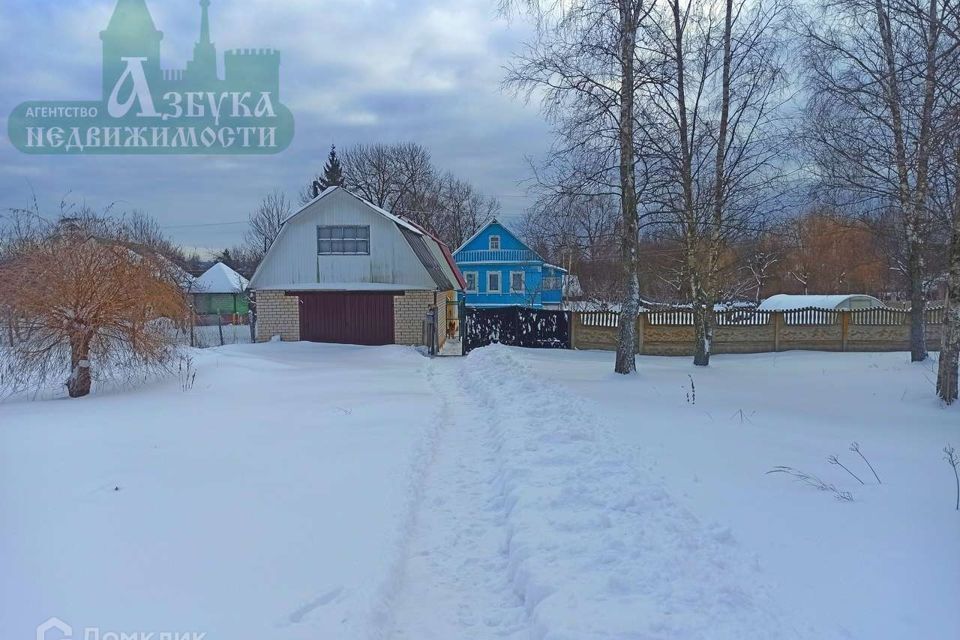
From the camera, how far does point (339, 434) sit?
22.7ft

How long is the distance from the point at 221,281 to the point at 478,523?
4105 centimetres

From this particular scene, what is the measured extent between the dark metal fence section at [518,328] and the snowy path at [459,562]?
13.1m

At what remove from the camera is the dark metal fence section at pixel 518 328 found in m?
19.6

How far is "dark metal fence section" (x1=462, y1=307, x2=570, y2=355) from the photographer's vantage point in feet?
64.2

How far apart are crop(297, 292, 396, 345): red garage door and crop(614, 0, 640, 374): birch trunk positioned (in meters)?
9.07

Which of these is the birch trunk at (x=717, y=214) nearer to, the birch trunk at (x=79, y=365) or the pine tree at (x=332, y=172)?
the birch trunk at (x=79, y=365)

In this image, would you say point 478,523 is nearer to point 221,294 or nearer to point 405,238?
point 405,238

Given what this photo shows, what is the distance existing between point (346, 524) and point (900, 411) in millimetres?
7878

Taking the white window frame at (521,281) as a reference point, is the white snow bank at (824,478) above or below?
below

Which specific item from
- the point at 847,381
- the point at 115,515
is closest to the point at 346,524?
the point at 115,515

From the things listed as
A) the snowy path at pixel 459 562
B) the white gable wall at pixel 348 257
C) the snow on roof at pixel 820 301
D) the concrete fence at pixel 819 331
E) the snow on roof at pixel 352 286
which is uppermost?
the white gable wall at pixel 348 257

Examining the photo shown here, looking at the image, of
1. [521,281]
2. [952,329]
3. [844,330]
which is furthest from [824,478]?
[521,281]

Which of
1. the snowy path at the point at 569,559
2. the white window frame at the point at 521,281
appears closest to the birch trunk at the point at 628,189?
the snowy path at the point at 569,559

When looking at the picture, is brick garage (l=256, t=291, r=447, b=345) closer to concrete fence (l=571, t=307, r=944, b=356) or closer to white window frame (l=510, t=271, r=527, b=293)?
concrete fence (l=571, t=307, r=944, b=356)
